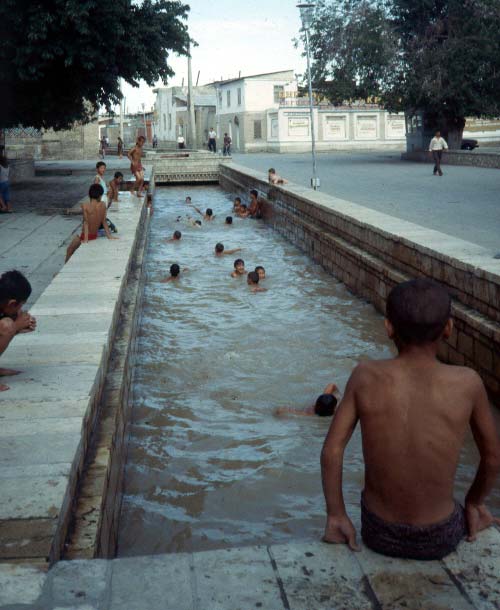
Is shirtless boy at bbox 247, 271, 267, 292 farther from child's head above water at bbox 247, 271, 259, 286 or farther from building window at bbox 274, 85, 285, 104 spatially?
building window at bbox 274, 85, 285, 104

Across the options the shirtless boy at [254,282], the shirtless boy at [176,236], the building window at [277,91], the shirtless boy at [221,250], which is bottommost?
the shirtless boy at [254,282]

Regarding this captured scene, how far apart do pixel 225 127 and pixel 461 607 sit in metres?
59.3

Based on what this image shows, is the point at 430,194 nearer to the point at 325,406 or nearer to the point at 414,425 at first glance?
the point at 325,406

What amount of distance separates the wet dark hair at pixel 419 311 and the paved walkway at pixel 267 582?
0.79 metres

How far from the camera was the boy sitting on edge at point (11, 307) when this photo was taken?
4277mm

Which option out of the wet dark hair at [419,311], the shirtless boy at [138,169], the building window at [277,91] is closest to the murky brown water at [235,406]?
the wet dark hair at [419,311]

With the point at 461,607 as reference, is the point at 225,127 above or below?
above

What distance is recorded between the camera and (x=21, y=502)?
2.84m

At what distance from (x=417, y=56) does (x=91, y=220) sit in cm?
2243

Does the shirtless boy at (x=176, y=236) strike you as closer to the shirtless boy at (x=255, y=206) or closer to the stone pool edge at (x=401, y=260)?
the stone pool edge at (x=401, y=260)

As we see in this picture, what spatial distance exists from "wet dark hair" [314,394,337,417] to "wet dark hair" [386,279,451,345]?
379cm

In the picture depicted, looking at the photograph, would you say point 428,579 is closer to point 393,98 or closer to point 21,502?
point 21,502

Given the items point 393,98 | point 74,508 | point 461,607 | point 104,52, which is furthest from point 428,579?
point 393,98

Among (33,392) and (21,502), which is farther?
(33,392)
